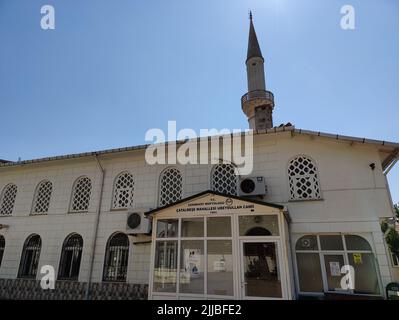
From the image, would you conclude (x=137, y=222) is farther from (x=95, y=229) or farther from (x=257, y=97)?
(x=257, y=97)

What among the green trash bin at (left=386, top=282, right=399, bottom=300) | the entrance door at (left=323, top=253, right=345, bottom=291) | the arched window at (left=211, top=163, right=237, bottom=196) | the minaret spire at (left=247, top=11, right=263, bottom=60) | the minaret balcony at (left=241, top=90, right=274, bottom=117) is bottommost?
the green trash bin at (left=386, top=282, right=399, bottom=300)

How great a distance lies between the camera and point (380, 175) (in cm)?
707

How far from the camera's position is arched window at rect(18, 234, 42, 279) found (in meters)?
9.80

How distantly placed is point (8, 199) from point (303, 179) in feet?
39.3

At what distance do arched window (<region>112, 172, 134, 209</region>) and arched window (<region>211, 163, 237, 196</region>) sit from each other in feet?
10.2

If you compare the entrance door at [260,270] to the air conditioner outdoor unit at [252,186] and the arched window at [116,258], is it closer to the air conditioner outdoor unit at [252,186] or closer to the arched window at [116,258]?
the air conditioner outdoor unit at [252,186]

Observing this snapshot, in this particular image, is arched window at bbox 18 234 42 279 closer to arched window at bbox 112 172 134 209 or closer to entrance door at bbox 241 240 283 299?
A: arched window at bbox 112 172 134 209

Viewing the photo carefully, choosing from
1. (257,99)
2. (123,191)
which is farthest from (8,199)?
(257,99)

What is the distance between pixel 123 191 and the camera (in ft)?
31.6

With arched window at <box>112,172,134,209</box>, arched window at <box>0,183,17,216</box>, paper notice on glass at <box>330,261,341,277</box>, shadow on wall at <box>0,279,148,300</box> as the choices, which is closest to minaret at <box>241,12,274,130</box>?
arched window at <box>112,172,134,209</box>

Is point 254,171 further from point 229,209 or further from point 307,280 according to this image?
point 307,280

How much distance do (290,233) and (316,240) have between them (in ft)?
2.28

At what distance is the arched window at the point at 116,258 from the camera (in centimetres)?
864
